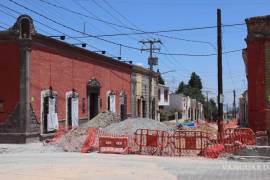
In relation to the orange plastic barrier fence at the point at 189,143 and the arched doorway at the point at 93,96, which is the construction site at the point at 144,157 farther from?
the arched doorway at the point at 93,96

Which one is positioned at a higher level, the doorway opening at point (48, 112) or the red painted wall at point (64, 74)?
the red painted wall at point (64, 74)

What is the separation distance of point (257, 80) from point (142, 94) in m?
34.6

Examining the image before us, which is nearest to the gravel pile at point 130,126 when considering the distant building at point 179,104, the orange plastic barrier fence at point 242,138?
the orange plastic barrier fence at point 242,138

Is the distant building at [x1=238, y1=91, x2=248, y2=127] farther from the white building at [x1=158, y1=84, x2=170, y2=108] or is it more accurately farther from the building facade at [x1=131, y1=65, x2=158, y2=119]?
the white building at [x1=158, y1=84, x2=170, y2=108]

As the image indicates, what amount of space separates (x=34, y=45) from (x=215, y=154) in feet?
45.2

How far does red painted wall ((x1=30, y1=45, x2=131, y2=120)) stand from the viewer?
31.1 meters

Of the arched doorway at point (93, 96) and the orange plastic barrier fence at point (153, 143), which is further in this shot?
the arched doorway at point (93, 96)

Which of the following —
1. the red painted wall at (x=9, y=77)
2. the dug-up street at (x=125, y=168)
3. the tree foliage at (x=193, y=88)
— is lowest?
the dug-up street at (x=125, y=168)

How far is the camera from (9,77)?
30.3 meters

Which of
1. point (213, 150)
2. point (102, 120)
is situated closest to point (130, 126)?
point (102, 120)

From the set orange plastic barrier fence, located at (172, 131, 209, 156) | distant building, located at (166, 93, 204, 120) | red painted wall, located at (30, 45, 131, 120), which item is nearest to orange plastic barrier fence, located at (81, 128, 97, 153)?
orange plastic barrier fence, located at (172, 131, 209, 156)

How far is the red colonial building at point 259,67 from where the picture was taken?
25234 millimetres

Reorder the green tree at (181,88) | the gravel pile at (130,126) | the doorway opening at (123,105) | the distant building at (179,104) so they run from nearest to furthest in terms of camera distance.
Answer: the gravel pile at (130,126) < the doorway opening at (123,105) < the distant building at (179,104) < the green tree at (181,88)

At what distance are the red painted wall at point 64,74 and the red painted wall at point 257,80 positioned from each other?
40.3 ft
